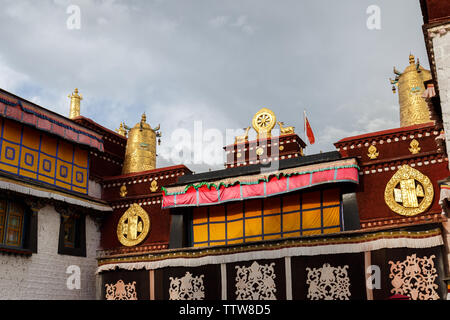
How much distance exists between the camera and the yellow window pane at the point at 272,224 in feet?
51.4

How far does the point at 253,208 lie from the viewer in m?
16.2

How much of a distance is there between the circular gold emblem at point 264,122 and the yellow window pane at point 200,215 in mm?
5747

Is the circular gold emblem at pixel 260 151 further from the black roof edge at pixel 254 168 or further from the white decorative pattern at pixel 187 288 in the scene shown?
the white decorative pattern at pixel 187 288

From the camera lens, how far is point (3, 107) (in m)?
15.1

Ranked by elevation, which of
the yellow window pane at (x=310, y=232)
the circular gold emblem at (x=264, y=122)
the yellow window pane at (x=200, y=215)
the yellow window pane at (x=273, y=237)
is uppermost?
the circular gold emblem at (x=264, y=122)

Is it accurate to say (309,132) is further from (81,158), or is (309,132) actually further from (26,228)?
(26,228)

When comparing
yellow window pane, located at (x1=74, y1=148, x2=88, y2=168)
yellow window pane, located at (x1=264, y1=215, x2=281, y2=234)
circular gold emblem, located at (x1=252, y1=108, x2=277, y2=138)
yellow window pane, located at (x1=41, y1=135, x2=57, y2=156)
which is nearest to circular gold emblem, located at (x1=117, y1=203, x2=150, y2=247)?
yellow window pane, located at (x1=74, y1=148, x2=88, y2=168)

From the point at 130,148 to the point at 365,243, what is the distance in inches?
487

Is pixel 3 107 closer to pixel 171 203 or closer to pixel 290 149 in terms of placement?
pixel 171 203

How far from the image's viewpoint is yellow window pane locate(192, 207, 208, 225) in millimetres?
17016

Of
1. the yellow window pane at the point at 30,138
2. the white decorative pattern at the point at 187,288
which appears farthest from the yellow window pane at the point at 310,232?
the yellow window pane at the point at 30,138

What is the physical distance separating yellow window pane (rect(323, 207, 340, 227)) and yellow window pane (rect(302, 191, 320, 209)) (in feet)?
1.19

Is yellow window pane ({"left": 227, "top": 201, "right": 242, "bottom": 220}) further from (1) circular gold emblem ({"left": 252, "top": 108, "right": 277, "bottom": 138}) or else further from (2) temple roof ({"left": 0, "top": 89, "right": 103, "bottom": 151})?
(2) temple roof ({"left": 0, "top": 89, "right": 103, "bottom": 151})
